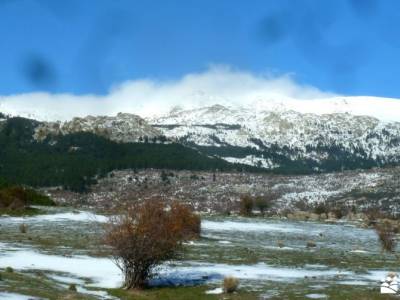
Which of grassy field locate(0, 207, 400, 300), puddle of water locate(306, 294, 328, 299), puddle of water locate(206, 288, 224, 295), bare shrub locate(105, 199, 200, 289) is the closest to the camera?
puddle of water locate(306, 294, 328, 299)

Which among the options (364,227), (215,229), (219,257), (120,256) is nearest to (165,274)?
(120,256)

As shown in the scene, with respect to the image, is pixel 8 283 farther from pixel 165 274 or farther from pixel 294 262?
pixel 294 262

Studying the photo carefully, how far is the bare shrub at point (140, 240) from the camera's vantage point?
35562 millimetres

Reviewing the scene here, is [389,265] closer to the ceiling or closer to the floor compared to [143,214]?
closer to the floor

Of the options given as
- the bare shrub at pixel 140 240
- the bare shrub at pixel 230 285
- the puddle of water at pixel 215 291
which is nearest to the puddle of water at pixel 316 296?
the bare shrub at pixel 230 285

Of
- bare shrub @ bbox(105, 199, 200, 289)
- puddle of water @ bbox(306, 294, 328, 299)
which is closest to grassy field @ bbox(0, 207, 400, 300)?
puddle of water @ bbox(306, 294, 328, 299)

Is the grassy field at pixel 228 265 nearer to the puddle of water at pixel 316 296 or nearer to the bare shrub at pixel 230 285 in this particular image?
the puddle of water at pixel 316 296

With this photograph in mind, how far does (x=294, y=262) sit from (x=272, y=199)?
148 meters

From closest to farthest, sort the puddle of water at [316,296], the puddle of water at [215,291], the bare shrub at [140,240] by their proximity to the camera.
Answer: the puddle of water at [316,296]
the puddle of water at [215,291]
the bare shrub at [140,240]

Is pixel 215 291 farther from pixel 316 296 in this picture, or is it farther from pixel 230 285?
pixel 316 296

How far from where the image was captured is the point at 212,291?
1371 inches

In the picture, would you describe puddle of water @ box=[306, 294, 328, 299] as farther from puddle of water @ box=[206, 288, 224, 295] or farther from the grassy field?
puddle of water @ box=[206, 288, 224, 295]

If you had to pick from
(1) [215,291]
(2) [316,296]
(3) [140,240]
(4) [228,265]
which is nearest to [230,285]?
(1) [215,291]

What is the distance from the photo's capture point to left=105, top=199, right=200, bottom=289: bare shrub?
117 ft
